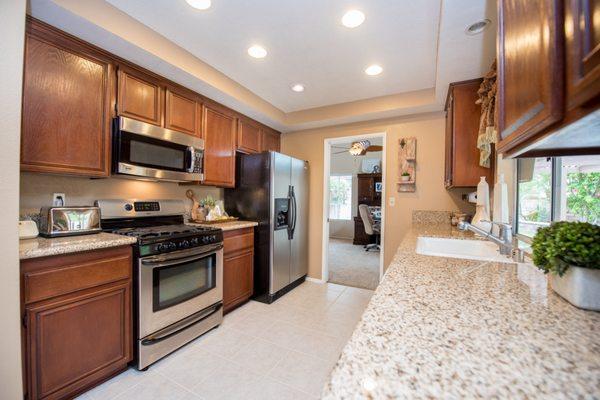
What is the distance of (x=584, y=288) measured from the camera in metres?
0.67

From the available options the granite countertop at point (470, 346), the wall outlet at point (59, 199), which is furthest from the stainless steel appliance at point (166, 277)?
the granite countertop at point (470, 346)

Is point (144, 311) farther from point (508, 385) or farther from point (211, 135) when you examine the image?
point (508, 385)

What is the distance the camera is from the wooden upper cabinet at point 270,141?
3441mm

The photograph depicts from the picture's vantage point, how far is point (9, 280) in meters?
1.16

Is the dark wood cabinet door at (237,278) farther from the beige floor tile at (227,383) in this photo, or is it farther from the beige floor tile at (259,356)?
the beige floor tile at (227,383)

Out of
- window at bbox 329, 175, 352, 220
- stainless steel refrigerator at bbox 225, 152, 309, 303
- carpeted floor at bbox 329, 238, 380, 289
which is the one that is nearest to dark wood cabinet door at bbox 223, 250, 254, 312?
stainless steel refrigerator at bbox 225, 152, 309, 303

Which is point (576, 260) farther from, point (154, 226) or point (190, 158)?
point (154, 226)

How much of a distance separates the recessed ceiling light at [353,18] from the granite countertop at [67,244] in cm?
207

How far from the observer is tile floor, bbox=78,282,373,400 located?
5.12 ft

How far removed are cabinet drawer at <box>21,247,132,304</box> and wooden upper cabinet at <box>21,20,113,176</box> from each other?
0.60 metres

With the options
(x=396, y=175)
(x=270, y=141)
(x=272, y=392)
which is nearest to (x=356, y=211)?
(x=396, y=175)

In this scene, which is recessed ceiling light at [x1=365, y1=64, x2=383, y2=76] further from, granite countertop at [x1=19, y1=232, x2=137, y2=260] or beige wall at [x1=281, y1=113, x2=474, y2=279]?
granite countertop at [x1=19, y1=232, x2=137, y2=260]

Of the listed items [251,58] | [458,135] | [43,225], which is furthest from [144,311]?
[458,135]

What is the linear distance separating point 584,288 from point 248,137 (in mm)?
3028
